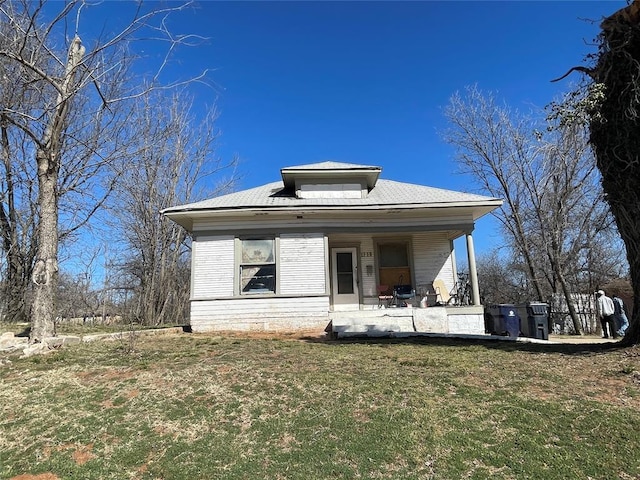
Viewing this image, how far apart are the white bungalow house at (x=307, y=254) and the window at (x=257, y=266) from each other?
0.03 m

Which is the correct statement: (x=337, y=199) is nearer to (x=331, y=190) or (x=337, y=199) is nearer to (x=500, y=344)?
(x=331, y=190)

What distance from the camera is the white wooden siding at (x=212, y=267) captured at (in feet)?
37.0

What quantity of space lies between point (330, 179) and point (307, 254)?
2.84 meters

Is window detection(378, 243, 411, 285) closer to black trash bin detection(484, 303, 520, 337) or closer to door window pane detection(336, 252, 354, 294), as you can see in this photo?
door window pane detection(336, 252, 354, 294)

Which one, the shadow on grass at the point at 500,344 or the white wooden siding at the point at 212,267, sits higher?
the white wooden siding at the point at 212,267

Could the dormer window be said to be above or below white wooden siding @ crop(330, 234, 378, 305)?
above

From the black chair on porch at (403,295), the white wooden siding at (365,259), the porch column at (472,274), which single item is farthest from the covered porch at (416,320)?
the white wooden siding at (365,259)

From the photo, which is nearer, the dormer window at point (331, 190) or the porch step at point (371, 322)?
the porch step at point (371, 322)

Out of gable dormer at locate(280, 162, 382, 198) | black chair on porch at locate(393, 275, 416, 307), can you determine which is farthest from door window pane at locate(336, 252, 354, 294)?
gable dormer at locate(280, 162, 382, 198)

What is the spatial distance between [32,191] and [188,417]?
14.8 m

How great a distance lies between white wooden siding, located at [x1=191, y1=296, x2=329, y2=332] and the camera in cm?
1114

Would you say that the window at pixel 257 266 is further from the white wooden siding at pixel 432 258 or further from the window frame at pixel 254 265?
the white wooden siding at pixel 432 258

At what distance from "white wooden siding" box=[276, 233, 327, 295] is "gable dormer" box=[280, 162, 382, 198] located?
6.08 ft

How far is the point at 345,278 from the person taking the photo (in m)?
13.2
